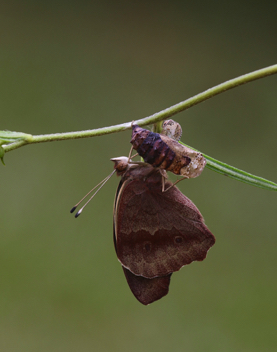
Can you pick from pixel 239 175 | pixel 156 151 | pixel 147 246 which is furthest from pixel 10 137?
pixel 239 175

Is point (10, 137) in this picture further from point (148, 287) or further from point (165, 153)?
point (148, 287)

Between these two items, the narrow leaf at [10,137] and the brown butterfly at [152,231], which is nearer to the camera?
the narrow leaf at [10,137]

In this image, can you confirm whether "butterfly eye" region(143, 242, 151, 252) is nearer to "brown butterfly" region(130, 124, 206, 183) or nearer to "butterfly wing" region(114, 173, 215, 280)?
"butterfly wing" region(114, 173, 215, 280)

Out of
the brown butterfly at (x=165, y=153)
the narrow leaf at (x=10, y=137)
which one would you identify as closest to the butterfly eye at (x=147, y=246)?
the brown butterfly at (x=165, y=153)

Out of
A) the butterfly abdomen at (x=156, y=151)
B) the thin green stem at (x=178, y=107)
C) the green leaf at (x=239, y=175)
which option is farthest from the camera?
the green leaf at (x=239, y=175)

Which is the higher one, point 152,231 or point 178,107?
point 178,107

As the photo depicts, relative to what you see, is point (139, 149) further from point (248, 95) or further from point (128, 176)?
point (248, 95)

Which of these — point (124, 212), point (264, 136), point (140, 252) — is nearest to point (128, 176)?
point (124, 212)

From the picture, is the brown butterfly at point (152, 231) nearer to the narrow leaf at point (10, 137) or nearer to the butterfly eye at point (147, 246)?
the butterfly eye at point (147, 246)
